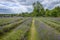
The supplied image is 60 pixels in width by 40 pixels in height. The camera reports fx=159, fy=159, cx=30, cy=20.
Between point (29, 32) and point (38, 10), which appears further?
point (38, 10)

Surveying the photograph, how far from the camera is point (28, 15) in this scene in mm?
99062

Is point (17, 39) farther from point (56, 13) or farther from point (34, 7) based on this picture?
point (34, 7)

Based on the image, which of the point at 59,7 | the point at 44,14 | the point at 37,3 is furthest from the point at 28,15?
the point at 59,7

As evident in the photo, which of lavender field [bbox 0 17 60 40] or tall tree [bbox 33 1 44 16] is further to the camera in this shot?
tall tree [bbox 33 1 44 16]

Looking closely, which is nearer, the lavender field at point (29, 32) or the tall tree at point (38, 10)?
the lavender field at point (29, 32)

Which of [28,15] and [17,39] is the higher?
[17,39]

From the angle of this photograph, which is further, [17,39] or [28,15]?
[28,15]

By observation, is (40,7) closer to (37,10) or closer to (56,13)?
(37,10)

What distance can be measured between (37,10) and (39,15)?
15.8 ft

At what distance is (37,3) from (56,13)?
28.7m

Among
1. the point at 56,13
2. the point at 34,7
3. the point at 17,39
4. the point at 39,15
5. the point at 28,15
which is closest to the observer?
the point at 17,39

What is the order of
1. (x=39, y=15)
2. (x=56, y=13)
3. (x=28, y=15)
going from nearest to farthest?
(x=56, y=13), (x=39, y=15), (x=28, y=15)

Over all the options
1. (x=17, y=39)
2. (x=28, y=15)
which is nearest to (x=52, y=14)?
(x=28, y=15)

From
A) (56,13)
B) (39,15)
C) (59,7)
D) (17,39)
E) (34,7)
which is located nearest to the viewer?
(17,39)
